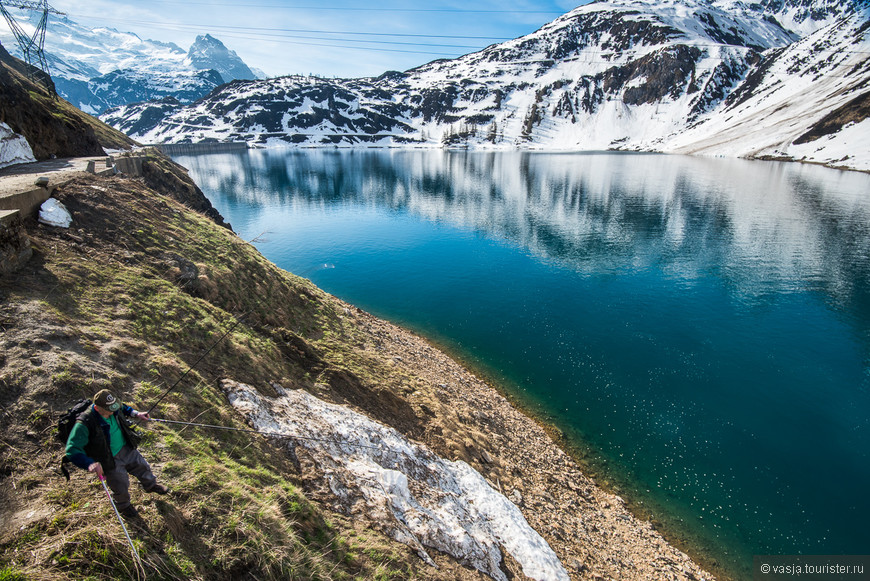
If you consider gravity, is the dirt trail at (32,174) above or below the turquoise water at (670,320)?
above

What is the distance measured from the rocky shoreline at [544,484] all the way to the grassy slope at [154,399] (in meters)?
2.17

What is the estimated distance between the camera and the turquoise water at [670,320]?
1636cm

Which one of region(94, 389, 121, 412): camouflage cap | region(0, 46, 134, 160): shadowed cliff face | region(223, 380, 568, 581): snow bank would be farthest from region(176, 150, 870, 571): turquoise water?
region(0, 46, 134, 160): shadowed cliff face

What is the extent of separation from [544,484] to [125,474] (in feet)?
45.4

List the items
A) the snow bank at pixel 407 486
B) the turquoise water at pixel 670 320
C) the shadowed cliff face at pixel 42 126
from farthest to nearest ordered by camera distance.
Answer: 1. the shadowed cliff face at pixel 42 126
2. the turquoise water at pixel 670 320
3. the snow bank at pixel 407 486

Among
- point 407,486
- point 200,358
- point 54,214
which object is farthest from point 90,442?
point 54,214

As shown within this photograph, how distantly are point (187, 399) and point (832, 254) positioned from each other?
204 feet

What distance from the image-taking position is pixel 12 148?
814 inches

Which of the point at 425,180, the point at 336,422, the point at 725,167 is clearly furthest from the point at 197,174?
the point at 725,167

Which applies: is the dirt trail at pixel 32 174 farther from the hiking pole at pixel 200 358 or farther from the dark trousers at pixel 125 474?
the dark trousers at pixel 125 474

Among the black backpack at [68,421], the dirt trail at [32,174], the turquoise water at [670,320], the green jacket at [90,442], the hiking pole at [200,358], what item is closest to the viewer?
the green jacket at [90,442]

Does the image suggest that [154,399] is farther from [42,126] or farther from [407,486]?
[42,126]

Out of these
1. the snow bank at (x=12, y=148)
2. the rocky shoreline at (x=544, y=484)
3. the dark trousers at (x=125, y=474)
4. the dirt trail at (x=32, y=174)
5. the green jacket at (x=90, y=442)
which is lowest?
the rocky shoreline at (x=544, y=484)

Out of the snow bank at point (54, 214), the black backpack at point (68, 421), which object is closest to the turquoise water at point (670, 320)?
the black backpack at point (68, 421)
